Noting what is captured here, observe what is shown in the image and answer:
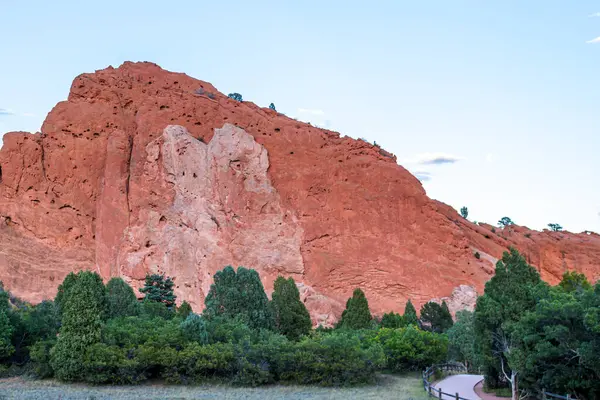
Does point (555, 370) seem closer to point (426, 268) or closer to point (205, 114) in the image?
point (426, 268)

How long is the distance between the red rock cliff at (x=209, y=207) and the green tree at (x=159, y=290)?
3137 millimetres

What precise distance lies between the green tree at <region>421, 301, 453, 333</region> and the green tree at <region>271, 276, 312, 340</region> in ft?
47.1

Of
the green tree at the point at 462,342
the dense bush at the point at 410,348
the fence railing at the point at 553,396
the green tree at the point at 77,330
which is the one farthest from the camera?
the green tree at the point at 462,342

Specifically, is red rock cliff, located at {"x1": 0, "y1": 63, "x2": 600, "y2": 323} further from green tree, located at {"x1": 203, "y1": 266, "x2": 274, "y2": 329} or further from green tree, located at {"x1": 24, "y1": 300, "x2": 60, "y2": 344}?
green tree, located at {"x1": 24, "y1": 300, "x2": 60, "y2": 344}

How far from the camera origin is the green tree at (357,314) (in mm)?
44750

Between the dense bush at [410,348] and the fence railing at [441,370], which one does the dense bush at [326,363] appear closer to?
the fence railing at [441,370]

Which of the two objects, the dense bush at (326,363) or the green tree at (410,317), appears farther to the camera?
the green tree at (410,317)

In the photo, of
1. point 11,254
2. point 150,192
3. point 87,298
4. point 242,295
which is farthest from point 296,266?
point 87,298

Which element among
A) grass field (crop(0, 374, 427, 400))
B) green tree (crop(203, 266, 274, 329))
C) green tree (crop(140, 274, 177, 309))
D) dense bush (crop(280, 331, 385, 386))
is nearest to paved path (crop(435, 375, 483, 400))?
grass field (crop(0, 374, 427, 400))

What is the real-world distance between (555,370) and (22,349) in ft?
82.0

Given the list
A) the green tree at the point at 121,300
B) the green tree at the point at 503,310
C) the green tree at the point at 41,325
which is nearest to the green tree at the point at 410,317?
the green tree at the point at 121,300

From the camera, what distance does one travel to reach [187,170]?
2311 inches

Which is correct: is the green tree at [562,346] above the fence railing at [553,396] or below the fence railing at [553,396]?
above

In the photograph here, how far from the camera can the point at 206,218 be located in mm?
57750
